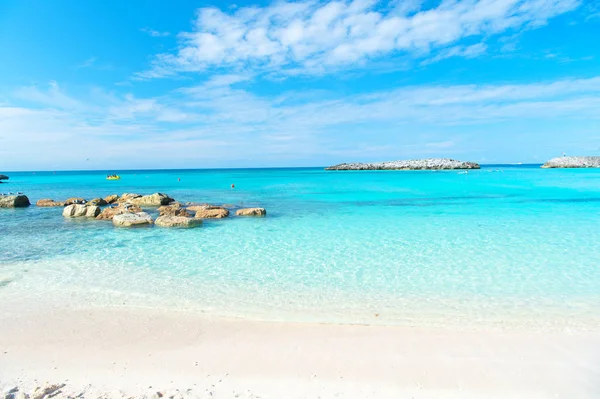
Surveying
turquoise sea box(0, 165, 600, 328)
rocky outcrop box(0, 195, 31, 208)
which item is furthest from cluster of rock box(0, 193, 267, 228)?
turquoise sea box(0, 165, 600, 328)

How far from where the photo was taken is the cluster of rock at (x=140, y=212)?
14.4 meters

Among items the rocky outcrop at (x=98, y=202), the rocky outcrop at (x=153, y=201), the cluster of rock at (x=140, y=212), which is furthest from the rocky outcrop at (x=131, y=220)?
the rocky outcrop at (x=98, y=202)

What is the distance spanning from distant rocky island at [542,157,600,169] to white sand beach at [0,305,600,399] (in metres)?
130

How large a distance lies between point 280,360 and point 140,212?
14374 mm

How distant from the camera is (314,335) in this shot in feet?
16.9

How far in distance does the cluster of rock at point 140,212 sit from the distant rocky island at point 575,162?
410ft

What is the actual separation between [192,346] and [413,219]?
505 inches

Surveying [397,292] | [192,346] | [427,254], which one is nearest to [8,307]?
[192,346]

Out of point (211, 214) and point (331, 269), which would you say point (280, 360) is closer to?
point (331, 269)

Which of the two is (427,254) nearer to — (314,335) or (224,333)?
(314,335)

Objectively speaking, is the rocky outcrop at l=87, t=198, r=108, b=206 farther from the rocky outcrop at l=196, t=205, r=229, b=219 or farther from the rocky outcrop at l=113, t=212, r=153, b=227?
the rocky outcrop at l=196, t=205, r=229, b=219

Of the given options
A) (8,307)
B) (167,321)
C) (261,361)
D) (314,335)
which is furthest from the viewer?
(8,307)

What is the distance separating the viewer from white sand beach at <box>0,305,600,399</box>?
12.4 feet

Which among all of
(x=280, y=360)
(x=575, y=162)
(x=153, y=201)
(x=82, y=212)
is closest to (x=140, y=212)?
(x=82, y=212)
